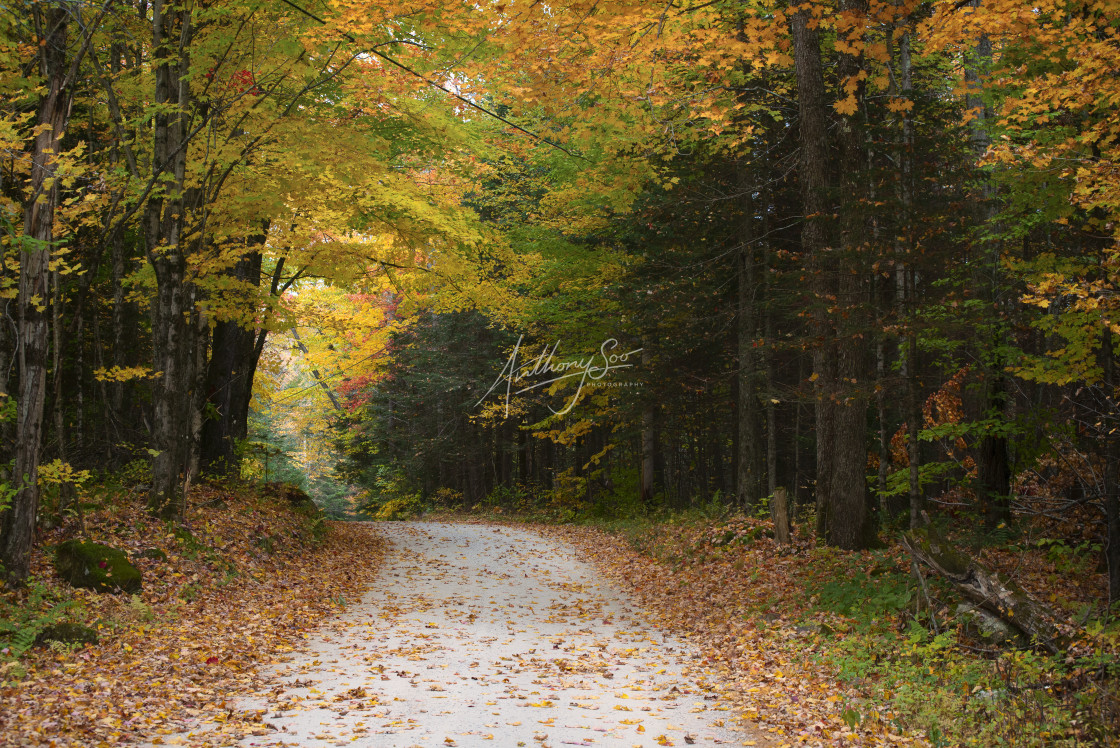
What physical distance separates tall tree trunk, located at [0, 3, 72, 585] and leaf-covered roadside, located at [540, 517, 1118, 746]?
6.63 meters

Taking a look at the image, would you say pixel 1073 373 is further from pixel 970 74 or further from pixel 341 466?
pixel 341 466

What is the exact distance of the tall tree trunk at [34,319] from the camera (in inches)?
283

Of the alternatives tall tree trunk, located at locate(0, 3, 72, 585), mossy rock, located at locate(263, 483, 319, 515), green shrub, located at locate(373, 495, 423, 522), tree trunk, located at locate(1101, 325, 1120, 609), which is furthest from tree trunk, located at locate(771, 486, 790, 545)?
green shrub, located at locate(373, 495, 423, 522)

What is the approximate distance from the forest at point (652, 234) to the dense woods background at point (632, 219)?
70 mm

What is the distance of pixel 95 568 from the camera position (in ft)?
25.8

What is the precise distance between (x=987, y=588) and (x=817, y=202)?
6093 millimetres

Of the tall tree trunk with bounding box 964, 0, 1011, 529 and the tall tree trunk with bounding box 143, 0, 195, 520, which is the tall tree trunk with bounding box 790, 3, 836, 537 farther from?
the tall tree trunk with bounding box 143, 0, 195, 520

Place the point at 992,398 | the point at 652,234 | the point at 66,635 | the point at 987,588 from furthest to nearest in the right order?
the point at 652,234, the point at 992,398, the point at 987,588, the point at 66,635

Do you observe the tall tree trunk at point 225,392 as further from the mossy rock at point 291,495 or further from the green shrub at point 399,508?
the green shrub at point 399,508

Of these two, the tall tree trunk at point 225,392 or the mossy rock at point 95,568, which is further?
the tall tree trunk at point 225,392

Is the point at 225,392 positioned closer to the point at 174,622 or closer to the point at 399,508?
the point at 174,622

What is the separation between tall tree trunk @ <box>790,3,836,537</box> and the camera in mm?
10867

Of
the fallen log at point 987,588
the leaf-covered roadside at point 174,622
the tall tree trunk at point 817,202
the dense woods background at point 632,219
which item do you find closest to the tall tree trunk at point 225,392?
the dense woods background at point 632,219
